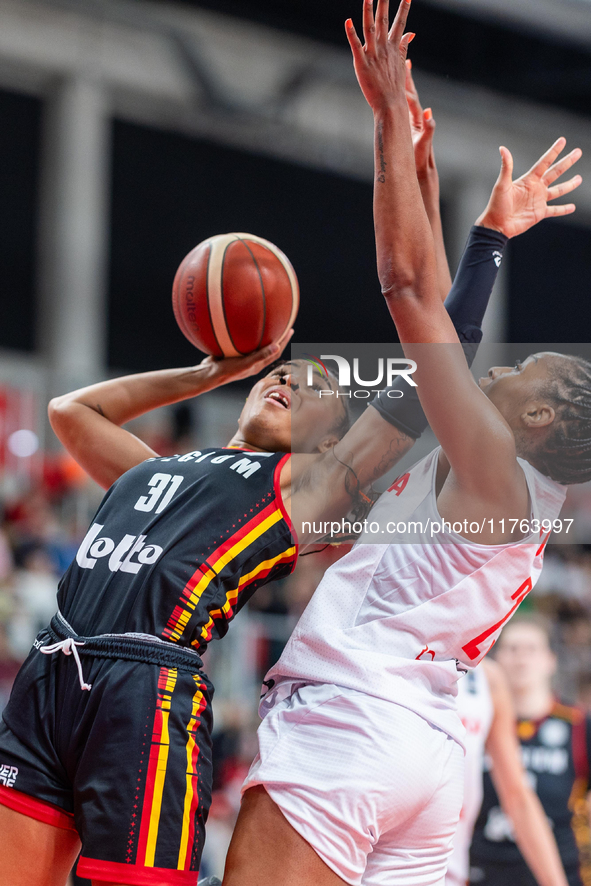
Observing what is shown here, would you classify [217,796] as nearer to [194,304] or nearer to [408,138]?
[194,304]

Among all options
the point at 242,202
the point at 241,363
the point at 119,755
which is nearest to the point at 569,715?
the point at 241,363

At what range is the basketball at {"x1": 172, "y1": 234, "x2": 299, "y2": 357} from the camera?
9.86 ft

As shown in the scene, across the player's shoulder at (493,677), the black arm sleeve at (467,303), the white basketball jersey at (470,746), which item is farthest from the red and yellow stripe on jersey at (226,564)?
the player's shoulder at (493,677)

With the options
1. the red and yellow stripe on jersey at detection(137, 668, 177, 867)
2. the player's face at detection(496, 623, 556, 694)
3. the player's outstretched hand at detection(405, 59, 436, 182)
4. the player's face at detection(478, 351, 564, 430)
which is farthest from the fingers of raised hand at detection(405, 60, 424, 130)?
the player's face at detection(496, 623, 556, 694)

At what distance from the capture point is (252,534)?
8.35ft

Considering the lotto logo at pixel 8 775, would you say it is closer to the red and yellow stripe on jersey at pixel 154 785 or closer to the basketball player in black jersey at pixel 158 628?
the basketball player in black jersey at pixel 158 628

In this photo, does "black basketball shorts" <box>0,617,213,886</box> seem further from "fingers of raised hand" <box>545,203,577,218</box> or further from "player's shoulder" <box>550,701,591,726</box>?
"player's shoulder" <box>550,701,591,726</box>

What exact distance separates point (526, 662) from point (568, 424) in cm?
314

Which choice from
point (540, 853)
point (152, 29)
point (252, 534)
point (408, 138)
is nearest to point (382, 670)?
point (252, 534)

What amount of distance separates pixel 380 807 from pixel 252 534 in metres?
0.73

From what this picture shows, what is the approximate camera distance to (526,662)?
528cm

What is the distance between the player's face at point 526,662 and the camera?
5.29 metres

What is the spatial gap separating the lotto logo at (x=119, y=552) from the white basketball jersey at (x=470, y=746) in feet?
6.33

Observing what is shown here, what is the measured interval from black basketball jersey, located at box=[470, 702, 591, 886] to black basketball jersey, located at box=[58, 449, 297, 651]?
9.20 feet
